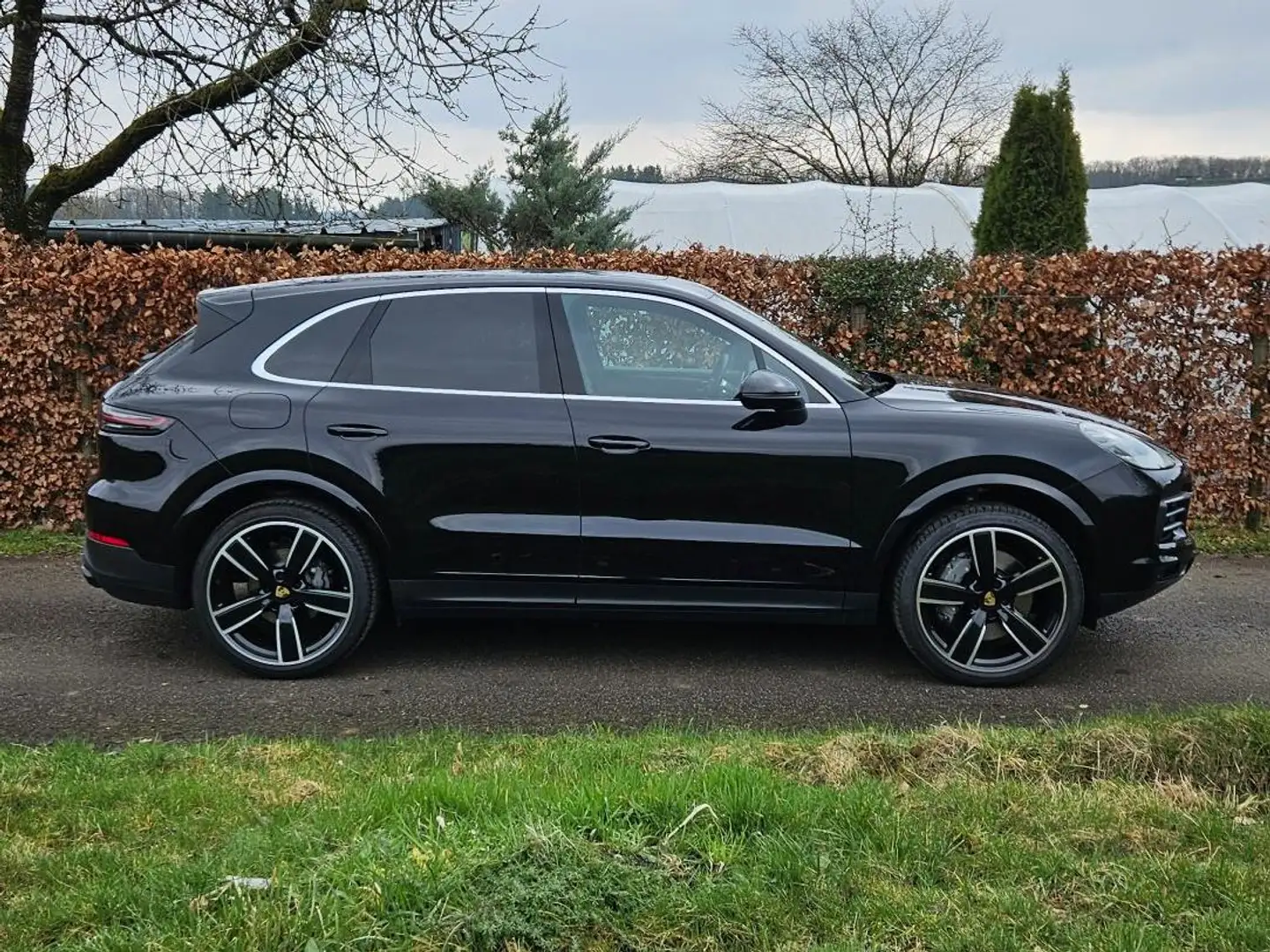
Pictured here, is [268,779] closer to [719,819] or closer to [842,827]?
[719,819]

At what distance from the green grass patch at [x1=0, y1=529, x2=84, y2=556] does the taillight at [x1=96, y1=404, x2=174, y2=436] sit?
9.36 feet

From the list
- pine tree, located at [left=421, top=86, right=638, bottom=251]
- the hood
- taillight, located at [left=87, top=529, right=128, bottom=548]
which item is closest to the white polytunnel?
pine tree, located at [left=421, top=86, right=638, bottom=251]

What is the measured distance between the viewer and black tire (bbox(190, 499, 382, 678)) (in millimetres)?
5125

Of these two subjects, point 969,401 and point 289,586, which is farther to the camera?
point 969,401

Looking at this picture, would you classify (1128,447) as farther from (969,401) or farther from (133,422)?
(133,422)

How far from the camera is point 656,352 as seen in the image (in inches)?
206

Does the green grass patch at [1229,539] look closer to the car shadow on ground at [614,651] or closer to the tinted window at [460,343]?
the car shadow on ground at [614,651]

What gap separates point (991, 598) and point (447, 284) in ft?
9.29

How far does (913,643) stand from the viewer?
5090 millimetres

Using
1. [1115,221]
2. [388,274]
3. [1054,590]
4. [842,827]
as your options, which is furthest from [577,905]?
[1115,221]

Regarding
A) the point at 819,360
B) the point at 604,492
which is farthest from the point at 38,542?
the point at 819,360

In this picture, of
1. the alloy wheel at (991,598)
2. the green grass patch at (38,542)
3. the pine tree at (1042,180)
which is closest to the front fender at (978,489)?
the alloy wheel at (991,598)

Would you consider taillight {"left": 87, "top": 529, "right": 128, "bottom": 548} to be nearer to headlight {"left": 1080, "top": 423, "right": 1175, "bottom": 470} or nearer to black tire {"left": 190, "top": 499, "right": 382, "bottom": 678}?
black tire {"left": 190, "top": 499, "right": 382, "bottom": 678}

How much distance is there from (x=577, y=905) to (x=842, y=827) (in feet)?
2.78
